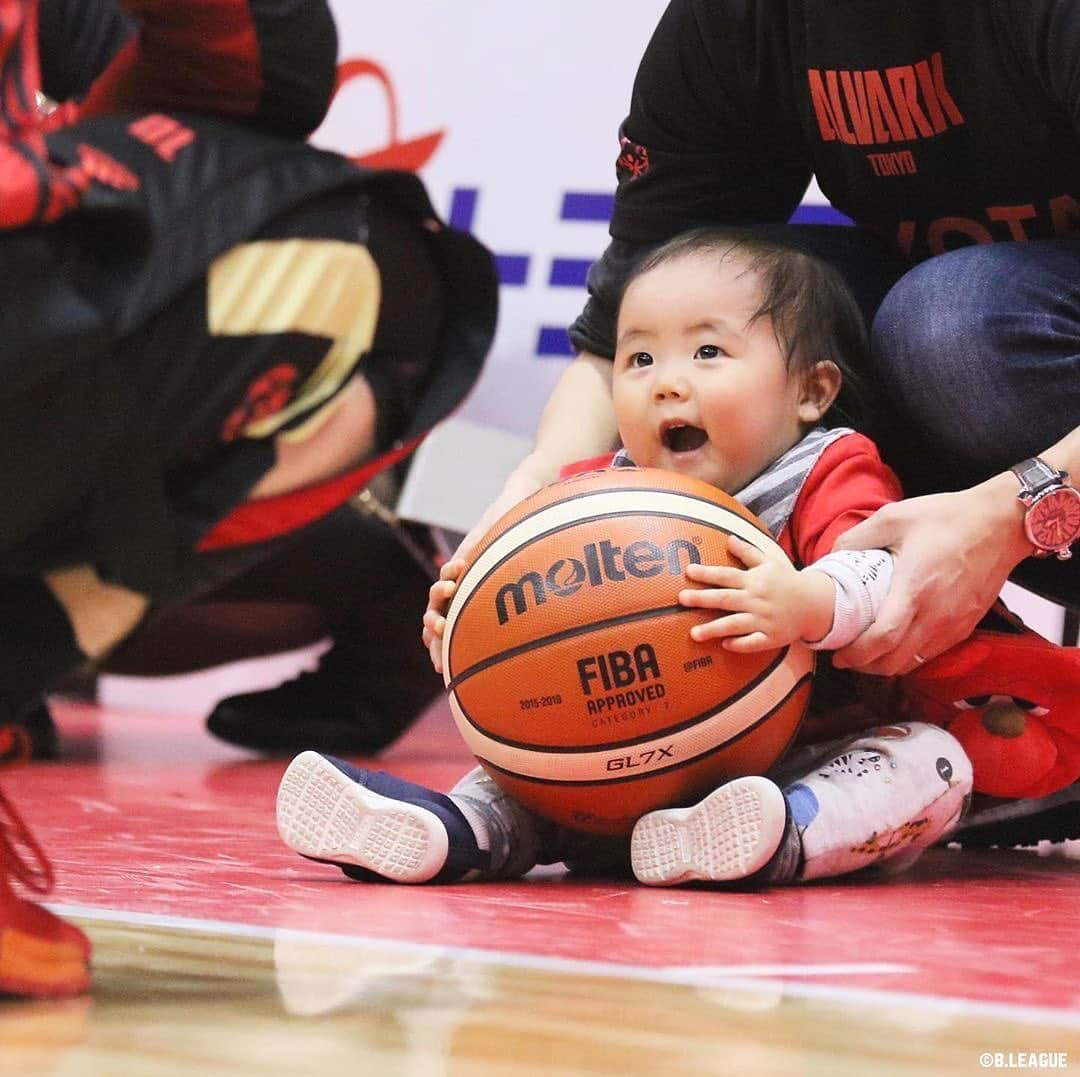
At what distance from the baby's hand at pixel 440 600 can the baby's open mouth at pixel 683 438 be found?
0.26 m

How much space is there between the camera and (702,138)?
188 cm

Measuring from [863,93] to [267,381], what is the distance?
95 centimetres

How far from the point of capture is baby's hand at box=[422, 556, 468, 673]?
150 centimetres

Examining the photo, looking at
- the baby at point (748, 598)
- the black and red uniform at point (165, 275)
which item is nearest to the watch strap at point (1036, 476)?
the baby at point (748, 598)

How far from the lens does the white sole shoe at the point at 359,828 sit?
4.46 feet

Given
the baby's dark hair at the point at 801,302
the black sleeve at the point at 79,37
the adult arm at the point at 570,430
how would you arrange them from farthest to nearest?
1. the adult arm at the point at 570,430
2. the baby's dark hair at the point at 801,302
3. the black sleeve at the point at 79,37

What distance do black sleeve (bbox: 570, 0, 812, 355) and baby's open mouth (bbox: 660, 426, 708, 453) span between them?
0.93ft

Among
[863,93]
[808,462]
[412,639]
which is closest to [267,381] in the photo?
[808,462]

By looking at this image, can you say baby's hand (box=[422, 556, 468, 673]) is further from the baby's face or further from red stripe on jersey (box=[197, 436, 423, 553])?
red stripe on jersey (box=[197, 436, 423, 553])

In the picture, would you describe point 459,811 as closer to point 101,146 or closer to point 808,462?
point 808,462

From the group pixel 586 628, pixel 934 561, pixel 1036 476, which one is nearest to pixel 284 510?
pixel 586 628

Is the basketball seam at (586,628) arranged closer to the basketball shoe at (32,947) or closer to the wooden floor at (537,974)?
the wooden floor at (537,974)

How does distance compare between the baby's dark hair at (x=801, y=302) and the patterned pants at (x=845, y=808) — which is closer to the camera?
the patterned pants at (x=845, y=808)

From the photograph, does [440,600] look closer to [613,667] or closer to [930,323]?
[613,667]
